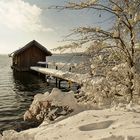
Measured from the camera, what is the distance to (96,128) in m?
6.05

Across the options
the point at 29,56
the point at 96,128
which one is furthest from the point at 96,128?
the point at 29,56

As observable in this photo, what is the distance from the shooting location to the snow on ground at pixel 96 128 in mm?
5367

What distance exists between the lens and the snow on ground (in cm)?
537

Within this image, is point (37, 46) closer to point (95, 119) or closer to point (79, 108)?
point (79, 108)

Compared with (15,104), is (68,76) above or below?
above

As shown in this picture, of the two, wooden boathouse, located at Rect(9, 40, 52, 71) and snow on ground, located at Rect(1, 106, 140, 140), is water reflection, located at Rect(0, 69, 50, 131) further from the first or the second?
wooden boathouse, located at Rect(9, 40, 52, 71)

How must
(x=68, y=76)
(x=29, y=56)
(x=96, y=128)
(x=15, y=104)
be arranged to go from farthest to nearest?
1. (x=29, y=56)
2. (x=15, y=104)
3. (x=68, y=76)
4. (x=96, y=128)

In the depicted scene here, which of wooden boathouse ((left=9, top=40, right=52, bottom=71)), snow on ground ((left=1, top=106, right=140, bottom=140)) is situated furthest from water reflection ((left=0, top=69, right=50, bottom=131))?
wooden boathouse ((left=9, top=40, right=52, bottom=71))

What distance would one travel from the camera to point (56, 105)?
977 centimetres

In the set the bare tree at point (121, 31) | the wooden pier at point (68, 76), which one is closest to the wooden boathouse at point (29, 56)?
the wooden pier at point (68, 76)

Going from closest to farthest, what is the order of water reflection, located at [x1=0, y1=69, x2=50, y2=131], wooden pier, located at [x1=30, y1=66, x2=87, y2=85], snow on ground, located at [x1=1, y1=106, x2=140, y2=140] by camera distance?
snow on ground, located at [x1=1, y1=106, x2=140, y2=140]
wooden pier, located at [x1=30, y1=66, x2=87, y2=85]
water reflection, located at [x1=0, y1=69, x2=50, y2=131]

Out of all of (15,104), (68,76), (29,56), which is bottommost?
(15,104)

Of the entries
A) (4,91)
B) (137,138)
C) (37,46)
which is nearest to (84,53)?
(137,138)

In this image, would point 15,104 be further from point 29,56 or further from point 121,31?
point 29,56
